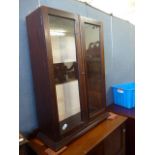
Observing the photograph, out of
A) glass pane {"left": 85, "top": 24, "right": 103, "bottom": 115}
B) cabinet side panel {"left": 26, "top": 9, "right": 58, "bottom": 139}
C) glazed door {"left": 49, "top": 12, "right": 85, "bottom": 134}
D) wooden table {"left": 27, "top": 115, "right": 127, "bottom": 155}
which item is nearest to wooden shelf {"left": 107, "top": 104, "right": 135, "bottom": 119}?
wooden table {"left": 27, "top": 115, "right": 127, "bottom": 155}

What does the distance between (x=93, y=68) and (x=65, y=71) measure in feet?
1.36

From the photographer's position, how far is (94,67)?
160 cm

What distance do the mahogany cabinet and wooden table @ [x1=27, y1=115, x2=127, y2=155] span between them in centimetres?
5

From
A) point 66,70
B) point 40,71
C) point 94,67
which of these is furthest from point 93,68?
point 40,71

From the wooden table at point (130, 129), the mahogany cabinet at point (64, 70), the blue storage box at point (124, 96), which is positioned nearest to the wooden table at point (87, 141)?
the mahogany cabinet at point (64, 70)

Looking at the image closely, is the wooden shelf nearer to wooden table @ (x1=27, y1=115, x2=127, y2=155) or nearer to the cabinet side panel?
wooden table @ (x1=27, y1=115, x2=127, y2=155)

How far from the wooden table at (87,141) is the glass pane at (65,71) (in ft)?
0.50

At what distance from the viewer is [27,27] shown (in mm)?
1251

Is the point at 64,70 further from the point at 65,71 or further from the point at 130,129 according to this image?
the point at 130,129

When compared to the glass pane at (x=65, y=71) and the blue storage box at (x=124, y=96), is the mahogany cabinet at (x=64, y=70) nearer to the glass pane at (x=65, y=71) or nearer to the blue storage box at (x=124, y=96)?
the glass pane at (x=65, y=71)
